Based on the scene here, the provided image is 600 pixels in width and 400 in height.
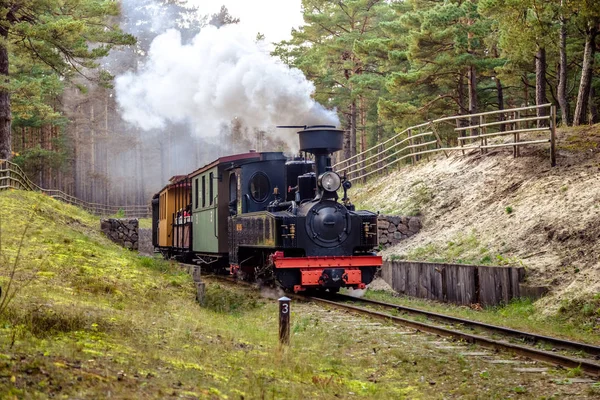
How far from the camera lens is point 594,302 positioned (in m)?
11.8

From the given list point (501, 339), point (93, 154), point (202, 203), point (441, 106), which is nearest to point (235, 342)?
point (501, 339)

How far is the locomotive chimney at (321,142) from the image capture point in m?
14.8

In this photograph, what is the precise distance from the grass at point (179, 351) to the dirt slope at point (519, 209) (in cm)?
446

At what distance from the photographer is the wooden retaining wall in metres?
13.6

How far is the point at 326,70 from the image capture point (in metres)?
40.1

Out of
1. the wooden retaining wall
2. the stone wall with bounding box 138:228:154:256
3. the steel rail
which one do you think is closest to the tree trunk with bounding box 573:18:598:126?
the wooden retaining wall

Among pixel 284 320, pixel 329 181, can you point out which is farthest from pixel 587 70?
pixel 284 320

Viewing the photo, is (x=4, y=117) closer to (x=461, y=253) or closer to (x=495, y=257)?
(x=461, y=253)

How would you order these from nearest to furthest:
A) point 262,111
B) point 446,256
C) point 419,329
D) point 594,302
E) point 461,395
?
point 461,395, point 419,329, point 594,302, point 446,256, point 262,111

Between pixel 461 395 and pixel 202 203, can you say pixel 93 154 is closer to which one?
pixel 202 203

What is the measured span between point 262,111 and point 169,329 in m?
15.5

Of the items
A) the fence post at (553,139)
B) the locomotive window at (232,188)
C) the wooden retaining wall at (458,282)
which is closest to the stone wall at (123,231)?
the locomotive window at (232,188)

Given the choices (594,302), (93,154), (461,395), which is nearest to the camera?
(461,395)

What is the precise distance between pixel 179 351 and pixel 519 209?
12.0 metres
